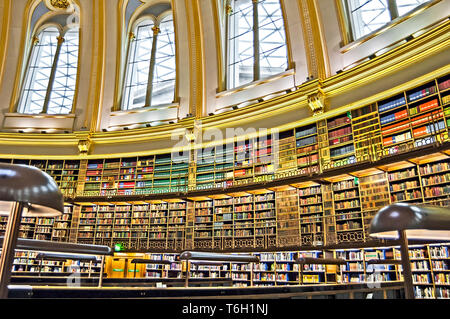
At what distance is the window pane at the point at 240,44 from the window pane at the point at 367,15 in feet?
10.6

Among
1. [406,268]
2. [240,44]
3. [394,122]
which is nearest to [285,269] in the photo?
[394,122]

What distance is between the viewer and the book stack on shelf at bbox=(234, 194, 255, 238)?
8.62 m

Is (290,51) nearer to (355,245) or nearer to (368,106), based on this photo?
(368,106)

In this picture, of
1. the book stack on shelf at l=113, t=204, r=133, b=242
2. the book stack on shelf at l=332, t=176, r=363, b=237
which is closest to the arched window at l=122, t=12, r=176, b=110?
the book stack on shelf at l=113, t=204, r=133, b=242

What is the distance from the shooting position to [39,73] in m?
13.3

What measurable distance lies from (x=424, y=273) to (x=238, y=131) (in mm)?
5819

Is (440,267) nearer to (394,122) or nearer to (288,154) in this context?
(394,122)

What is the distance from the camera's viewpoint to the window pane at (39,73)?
42.1ft

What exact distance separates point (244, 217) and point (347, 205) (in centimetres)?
263

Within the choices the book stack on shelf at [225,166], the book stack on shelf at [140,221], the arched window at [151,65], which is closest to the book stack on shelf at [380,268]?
the book stack on shelf at [225,166]

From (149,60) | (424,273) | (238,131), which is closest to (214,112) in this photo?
(238,131)

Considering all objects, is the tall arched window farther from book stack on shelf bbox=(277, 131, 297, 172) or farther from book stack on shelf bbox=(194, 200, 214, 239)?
book stack on shelf bbox=(277, 131, 297, 172)

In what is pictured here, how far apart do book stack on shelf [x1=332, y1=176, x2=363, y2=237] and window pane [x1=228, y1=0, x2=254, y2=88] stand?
190 inches

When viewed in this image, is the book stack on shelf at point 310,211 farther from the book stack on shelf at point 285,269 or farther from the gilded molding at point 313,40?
the gilded molding at point 313,40
